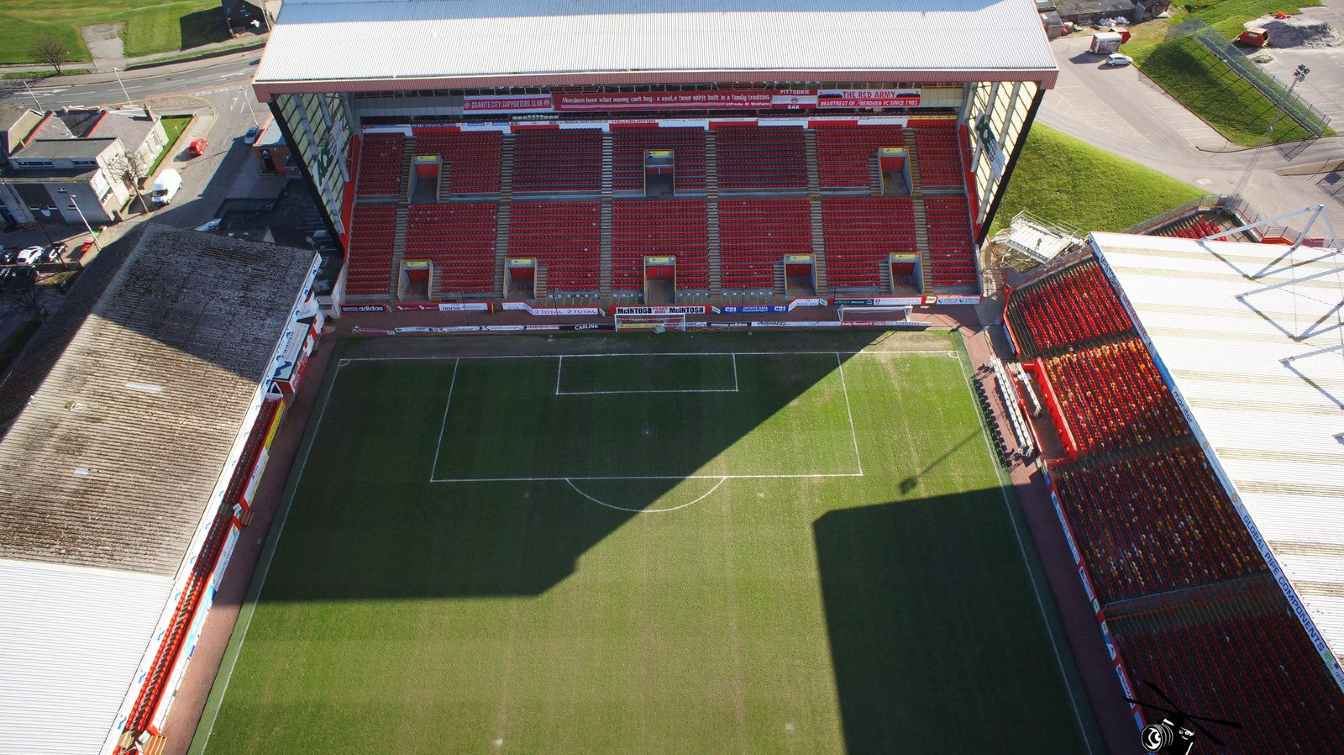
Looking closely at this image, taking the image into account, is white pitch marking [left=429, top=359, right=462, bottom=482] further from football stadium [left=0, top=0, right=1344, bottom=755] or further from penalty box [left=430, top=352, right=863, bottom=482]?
football stadium [left=0, top=0, right=1344, bottom=755]

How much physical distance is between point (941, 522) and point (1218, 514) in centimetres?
1103

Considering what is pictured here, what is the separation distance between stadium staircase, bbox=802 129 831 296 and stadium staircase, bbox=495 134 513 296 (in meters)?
18.3

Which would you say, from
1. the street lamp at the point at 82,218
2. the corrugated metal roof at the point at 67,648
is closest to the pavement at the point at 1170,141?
the corrugated metal roof at the point at 67,648

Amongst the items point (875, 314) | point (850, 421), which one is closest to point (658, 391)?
point (850, 421)

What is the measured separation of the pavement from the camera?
50281mm

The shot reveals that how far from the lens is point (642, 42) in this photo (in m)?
40.2

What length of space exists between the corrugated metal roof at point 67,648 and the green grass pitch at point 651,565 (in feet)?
14.9

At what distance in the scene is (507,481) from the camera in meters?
37.4

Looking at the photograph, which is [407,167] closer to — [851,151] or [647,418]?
[647,418]

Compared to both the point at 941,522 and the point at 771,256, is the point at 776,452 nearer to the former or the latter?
the point at 941,522

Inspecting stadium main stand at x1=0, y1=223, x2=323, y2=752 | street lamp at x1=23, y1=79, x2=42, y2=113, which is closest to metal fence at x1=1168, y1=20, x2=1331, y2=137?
stadium main stand at x1=0, y1=223, x2=323, y2=752

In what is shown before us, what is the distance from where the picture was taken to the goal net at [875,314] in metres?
44.3

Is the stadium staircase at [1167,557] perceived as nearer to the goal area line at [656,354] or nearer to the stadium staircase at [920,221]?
the goal area line at [656,354]

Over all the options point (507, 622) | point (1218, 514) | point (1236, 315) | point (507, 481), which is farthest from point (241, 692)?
point (1236, 315)
